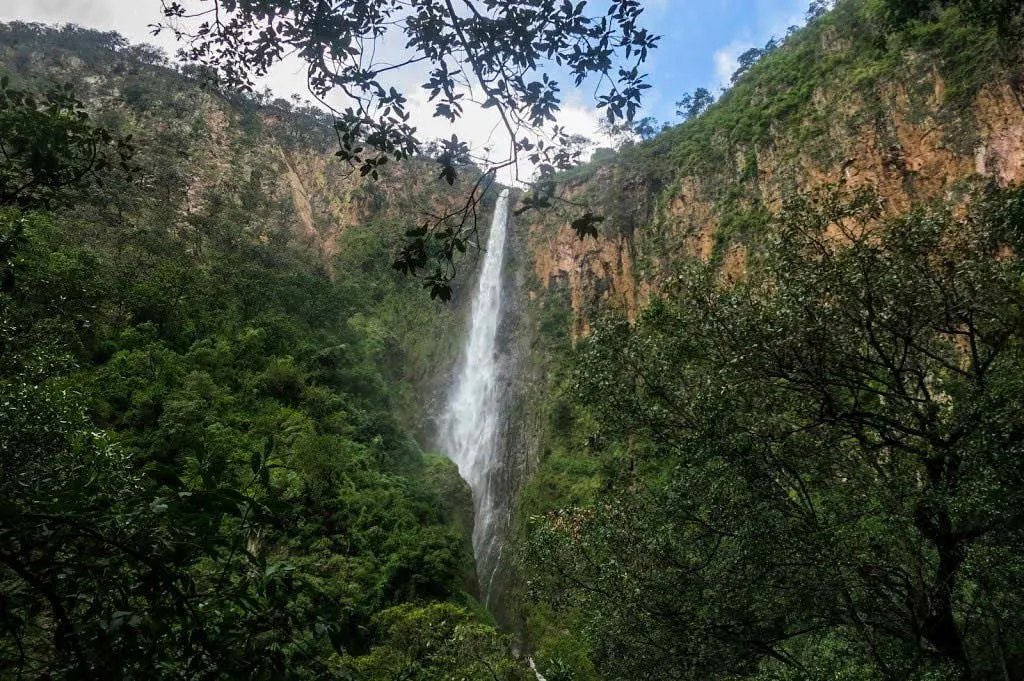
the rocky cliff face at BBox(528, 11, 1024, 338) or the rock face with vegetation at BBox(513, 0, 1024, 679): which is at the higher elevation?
the rocky cliff face at BBox(528, 11, 1024, 338)

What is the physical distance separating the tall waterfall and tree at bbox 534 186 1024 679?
1780 centimetres

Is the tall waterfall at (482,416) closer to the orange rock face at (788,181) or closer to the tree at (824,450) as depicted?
the orange rock face at (788,181)

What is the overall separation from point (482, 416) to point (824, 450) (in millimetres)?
27505

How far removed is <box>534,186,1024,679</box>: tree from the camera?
6.16 metres

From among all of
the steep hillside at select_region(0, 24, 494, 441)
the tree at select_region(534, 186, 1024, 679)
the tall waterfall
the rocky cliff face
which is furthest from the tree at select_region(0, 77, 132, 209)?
the steep hillside at select_region(0, 24, 494, 441)

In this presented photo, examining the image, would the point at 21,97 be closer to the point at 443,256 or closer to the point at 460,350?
the point at 443,256

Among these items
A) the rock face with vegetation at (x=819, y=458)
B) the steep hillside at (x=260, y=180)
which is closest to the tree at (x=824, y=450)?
the rock face with vegetation at (x=819, y=458)

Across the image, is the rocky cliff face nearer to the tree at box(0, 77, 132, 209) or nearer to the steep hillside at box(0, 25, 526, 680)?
the tree at box(0, 77, 132, 209)

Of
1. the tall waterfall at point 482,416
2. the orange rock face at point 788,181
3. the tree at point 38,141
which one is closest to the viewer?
the tree at point 38,141

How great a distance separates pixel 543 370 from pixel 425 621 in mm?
23241

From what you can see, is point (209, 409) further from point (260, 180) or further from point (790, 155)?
point (260, 180)

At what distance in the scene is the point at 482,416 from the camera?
34.2 metres

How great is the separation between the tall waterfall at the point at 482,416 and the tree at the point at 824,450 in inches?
701

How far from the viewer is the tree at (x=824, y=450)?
6160mm
